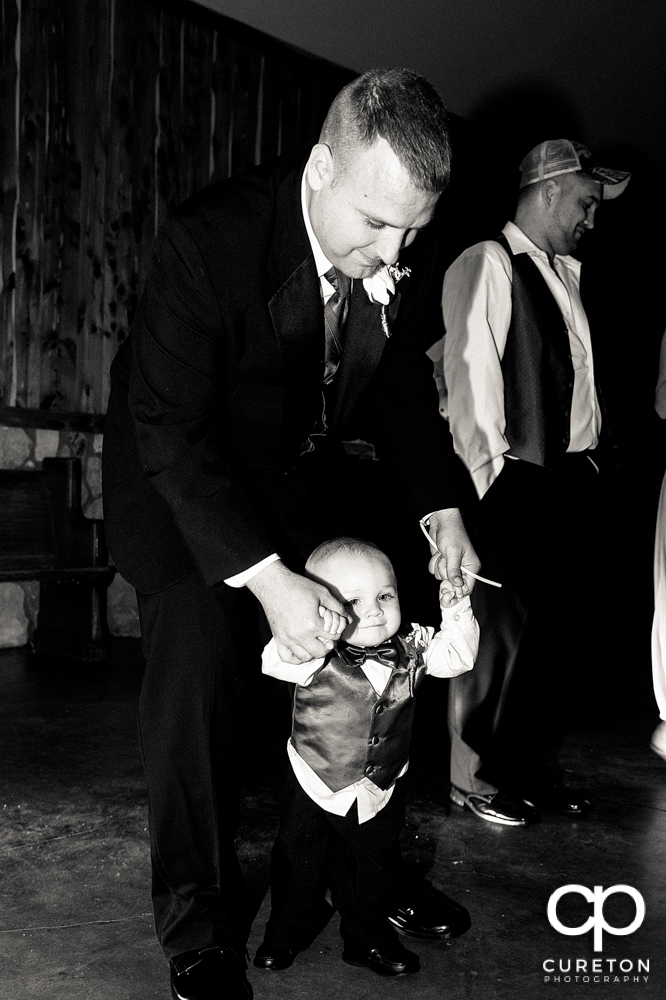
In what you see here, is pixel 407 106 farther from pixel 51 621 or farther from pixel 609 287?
pixel 609 287

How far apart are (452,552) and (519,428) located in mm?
924

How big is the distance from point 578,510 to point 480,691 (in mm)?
609

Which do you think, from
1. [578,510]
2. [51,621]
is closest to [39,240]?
[51,621]

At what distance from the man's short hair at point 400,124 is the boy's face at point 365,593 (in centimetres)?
63

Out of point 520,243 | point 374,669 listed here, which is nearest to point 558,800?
point 374,669

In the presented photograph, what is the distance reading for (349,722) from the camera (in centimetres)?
175

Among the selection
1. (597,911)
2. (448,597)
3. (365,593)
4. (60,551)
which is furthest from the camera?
(60,551)

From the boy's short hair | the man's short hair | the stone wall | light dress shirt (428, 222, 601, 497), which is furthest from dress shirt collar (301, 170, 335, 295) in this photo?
the stone wall

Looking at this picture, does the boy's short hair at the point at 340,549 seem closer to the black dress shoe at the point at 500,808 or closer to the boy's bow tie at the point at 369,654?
the boy's bow tie at the point at 369,654

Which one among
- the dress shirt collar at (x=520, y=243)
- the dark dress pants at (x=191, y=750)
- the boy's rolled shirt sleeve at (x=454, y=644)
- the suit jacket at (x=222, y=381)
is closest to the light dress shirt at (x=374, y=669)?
the boy's rolled shirt sleeve at (x=454, y=644)

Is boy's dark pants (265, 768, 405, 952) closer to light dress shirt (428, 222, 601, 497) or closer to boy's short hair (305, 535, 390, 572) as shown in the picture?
boy's short hair (305, 535, 390, 572)

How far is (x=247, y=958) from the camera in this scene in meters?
1.82

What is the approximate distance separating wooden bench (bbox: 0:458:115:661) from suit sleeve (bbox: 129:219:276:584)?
3.11 meters

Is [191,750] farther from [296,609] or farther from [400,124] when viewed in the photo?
[400,124]
